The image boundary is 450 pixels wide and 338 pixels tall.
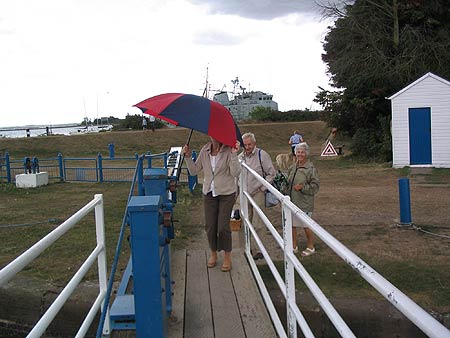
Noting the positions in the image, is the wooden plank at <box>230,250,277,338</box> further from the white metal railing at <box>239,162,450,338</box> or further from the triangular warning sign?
the triangular warning sign

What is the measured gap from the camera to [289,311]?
345cm

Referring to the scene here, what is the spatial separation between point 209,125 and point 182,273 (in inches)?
78.8

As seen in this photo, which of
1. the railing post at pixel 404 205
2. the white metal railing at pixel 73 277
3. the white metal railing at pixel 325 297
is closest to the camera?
the white metal railing at pixel 325 297

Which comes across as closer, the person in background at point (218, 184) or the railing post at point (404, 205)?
the person in background at point (218, 184)

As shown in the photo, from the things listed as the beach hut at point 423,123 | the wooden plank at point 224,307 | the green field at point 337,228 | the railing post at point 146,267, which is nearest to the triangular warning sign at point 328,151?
the green field at point 337,228

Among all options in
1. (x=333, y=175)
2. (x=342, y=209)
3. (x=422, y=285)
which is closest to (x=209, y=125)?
(x=422, y=285)

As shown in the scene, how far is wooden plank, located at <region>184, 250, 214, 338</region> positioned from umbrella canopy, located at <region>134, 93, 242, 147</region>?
1.55m

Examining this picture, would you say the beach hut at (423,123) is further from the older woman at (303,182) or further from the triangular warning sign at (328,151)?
the older woman at (303,182)

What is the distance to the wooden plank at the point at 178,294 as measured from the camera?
4141 millimetres

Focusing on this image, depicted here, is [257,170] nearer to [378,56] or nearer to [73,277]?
[73,277]

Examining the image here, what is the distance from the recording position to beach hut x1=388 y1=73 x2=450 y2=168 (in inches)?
A: 687

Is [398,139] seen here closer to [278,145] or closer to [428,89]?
[428,89]

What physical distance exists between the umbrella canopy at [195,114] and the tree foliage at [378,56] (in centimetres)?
1840

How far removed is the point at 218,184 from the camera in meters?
5.23
